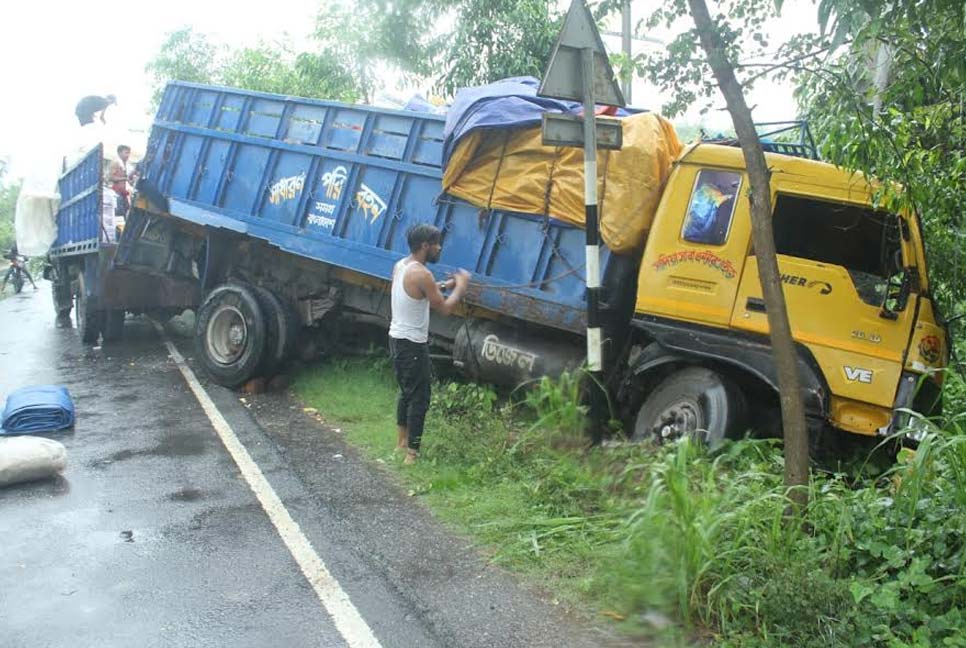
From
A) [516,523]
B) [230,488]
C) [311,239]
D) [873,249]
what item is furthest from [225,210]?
[873,249]

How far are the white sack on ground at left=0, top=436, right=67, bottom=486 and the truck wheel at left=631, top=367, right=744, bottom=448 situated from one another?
3.82 metres

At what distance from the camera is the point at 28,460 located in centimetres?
557

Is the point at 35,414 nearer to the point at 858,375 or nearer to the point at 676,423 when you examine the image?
the point at 676,423

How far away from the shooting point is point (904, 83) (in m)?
4.56

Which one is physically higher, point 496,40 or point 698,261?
point 496,40

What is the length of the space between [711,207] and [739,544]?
281cm

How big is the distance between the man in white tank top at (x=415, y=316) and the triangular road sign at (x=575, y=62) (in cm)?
120

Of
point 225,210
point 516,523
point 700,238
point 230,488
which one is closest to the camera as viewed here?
point 516,523

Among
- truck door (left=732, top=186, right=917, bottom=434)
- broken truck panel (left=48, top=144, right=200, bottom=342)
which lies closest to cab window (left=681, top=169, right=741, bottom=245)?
truck door (left=732, top=186, right=917, bottom=434)

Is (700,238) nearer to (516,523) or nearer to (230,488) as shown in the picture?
(516,523)

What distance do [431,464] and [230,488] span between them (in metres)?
1.30

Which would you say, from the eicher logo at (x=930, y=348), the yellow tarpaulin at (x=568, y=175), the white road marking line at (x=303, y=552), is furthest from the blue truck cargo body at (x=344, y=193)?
the eicher logo at (x=930, y=348)

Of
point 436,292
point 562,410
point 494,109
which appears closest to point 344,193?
point 494,109

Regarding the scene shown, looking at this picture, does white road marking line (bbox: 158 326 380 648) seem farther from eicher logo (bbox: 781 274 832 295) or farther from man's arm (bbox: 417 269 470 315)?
eicher logo (bbox: 781 274 832 295)
